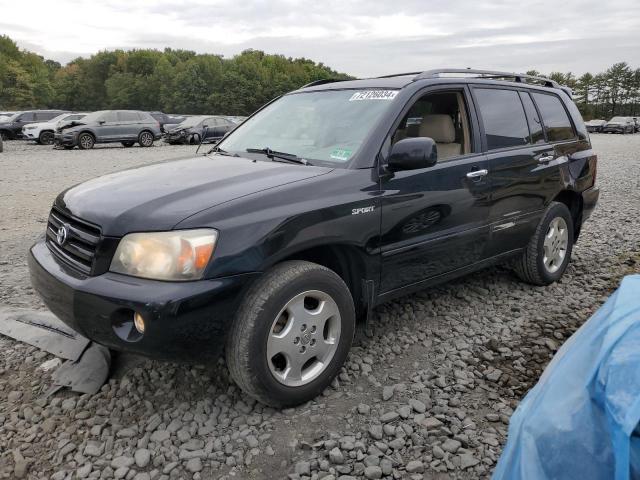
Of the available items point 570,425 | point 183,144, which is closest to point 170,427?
point 570,425

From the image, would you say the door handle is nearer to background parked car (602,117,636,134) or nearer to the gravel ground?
the gravel ground

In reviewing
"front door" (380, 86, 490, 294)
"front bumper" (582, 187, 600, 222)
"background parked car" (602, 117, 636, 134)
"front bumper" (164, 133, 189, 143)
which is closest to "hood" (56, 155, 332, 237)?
"front door" (380, 86, 490, 294)

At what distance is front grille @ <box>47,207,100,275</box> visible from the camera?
8.21ft

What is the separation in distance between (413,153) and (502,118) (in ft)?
4.91

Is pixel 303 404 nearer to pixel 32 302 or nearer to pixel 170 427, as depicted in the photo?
pixel 170 427

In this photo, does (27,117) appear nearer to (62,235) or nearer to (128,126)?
(128,126)

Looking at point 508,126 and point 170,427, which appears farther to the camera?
point 508,126

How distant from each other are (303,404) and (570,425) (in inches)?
66.9

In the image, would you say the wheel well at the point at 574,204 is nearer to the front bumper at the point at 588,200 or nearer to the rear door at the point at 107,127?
the front bumper at the point at 588,200

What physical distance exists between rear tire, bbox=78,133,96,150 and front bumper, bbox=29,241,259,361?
787 inches

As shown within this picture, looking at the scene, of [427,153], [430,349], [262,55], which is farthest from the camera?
[262,55]

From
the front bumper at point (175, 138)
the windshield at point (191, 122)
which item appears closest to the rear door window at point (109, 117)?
the front bumper at point (175, 138)

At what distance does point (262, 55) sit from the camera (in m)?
95.4

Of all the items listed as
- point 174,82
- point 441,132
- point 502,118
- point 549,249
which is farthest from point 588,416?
point 174,82
